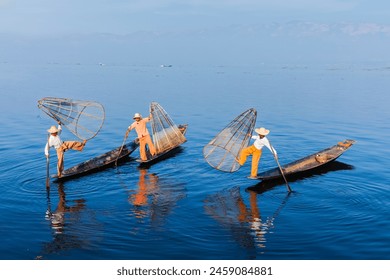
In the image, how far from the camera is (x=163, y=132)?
23516 mm

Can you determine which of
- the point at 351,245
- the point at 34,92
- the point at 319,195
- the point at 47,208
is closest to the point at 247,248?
the point at 351,245

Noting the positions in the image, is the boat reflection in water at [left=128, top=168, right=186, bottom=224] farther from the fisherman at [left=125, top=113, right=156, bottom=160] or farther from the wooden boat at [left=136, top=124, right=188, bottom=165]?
the fisherman at [left=125, top=113, right=156, bottom=160]

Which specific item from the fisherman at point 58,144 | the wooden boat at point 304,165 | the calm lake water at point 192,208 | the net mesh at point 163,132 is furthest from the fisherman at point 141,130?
the wooden boat at point 304,165

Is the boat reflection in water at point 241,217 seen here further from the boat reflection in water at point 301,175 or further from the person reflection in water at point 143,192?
the person reflection in water at point 143,192

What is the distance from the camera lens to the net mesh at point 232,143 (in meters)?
18.8

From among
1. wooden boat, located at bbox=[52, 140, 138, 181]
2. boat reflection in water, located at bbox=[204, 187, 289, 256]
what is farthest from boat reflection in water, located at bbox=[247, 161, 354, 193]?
wooden boat, located at bbox=[52, 140, 138, 181]

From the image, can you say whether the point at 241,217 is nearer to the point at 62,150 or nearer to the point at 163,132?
the point at 62,150

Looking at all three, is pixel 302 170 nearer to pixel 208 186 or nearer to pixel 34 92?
pixel 208 186

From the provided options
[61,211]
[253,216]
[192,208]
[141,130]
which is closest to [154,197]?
[192,208]

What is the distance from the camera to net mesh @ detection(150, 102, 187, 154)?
2264 cm

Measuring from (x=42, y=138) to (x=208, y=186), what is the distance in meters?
16.4

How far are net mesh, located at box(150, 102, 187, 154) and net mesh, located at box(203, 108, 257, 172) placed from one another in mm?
3764

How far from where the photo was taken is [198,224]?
1379 cm

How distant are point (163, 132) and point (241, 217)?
10.2m
